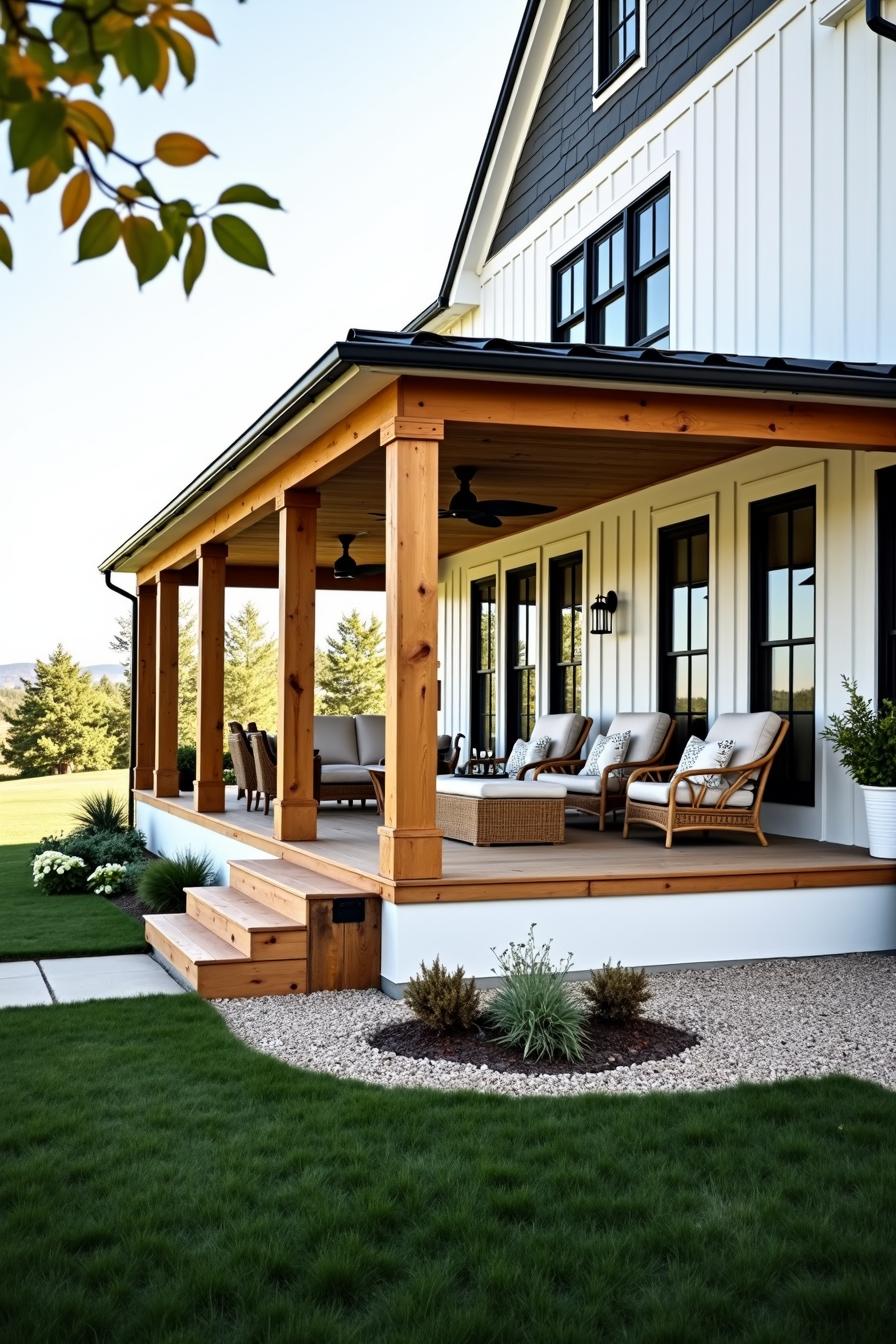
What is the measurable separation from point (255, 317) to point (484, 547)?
145ft

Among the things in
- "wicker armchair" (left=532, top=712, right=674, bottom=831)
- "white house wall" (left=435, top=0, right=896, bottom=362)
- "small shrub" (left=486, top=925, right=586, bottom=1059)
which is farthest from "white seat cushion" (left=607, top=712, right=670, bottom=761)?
"small shrub" (left=486, top=925, right=586, bottom=1059)

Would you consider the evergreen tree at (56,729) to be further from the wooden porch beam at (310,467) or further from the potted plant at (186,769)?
the wooden porch beam at (310,467)

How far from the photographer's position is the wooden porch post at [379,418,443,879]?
21.0 feet

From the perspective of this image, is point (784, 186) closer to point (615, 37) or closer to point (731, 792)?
point (615, 37)

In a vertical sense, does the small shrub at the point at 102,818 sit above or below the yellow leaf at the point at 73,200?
below

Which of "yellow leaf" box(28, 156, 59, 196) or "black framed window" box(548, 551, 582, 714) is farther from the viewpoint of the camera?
"black framed window" box(548, 551, 582, 714)

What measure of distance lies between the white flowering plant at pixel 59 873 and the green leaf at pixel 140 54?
10.5 metres

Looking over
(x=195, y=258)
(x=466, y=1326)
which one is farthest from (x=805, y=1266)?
(x=195, y=258)

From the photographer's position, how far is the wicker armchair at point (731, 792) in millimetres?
8094

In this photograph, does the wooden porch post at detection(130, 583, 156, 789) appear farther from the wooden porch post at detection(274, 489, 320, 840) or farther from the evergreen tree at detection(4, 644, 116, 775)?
the evergreen tree at detection(4, 644, 116, 775)

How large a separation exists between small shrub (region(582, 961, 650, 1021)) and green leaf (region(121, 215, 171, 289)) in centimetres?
442

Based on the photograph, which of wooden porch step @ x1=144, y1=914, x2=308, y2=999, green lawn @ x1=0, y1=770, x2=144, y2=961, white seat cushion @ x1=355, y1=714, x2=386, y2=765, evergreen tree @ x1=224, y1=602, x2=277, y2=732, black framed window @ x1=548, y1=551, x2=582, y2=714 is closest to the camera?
wooden porch step @ x1=144, y1=914, x2=308, y2=999

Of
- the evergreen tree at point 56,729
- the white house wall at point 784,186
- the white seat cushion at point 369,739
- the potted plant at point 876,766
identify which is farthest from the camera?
the evergreen tree at point 56,729

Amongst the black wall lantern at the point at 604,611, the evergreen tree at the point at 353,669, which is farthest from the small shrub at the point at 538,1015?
the evergreen tree at the point at 353,669
